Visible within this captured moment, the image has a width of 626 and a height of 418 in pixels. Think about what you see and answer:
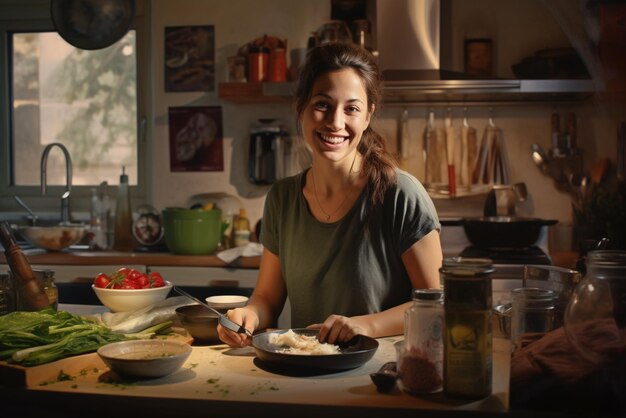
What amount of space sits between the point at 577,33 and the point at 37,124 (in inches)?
121

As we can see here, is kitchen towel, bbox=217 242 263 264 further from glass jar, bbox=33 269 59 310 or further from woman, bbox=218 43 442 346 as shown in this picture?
glass jar, bbox=33 269 59 310

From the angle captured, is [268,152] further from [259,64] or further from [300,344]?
[300,344]

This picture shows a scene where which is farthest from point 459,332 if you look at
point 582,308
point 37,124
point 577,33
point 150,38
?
point 37,124

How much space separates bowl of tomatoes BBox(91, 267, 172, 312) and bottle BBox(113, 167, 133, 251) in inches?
76.0

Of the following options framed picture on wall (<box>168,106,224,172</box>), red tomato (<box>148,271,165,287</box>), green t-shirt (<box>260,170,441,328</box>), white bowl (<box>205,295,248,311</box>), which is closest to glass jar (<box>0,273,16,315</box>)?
red tomato (<box>148,271,165,287</box>)

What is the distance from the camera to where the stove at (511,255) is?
3.27 m

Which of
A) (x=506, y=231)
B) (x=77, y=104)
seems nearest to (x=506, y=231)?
(x=506, y=231)

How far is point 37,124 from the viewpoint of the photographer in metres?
4.45

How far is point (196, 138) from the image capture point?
420 cm

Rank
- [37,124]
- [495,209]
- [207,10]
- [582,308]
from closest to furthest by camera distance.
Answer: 1. [582,308]
2. [495,209]
3. [207,10]
4. [37,124]

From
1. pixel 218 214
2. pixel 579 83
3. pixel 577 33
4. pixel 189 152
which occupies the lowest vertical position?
pixel 218 214

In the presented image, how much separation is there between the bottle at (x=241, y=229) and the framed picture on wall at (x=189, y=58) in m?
Answer: 0.75

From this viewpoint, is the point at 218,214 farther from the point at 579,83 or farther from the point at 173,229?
the point at 579,83

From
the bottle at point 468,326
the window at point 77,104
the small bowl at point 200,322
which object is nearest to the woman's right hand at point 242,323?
the small bowl at point 200,322
